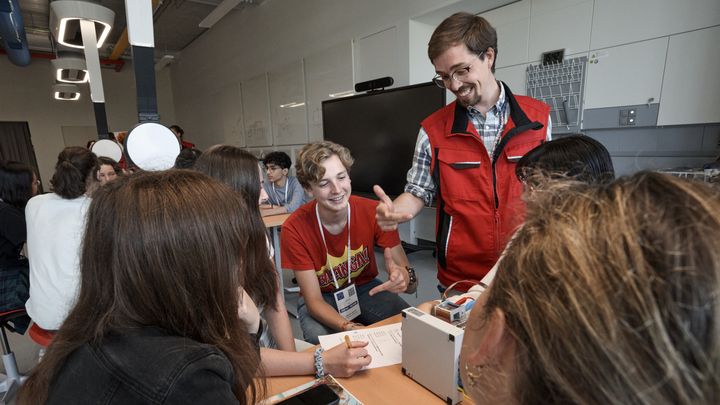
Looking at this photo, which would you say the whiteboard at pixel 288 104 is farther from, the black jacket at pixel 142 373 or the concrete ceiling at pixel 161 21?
the black jacket at pixel 142 373

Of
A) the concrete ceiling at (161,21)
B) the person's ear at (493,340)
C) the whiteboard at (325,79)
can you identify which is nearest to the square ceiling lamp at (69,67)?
the concrete ceiling at (161,21)

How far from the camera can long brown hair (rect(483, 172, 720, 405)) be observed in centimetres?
28

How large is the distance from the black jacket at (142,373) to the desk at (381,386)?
40cm

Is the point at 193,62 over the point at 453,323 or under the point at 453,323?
over

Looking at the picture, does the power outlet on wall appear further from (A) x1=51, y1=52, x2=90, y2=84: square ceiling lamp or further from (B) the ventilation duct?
(A) x1=51, y1=52, x2=90, y2=84: square ceiling lamp

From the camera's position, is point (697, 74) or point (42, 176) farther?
point (42, 176)

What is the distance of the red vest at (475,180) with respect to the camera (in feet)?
4.21

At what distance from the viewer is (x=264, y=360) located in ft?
3.28

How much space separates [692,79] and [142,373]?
2.93 metres

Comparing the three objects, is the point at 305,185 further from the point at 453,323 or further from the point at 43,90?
the point at 43,90

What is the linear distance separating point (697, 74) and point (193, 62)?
8620 millimetres

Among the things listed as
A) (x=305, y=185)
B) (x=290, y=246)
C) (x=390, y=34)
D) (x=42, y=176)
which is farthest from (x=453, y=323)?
(x=42, y=176)

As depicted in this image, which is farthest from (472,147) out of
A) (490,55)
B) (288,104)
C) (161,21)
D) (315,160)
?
(161,21)

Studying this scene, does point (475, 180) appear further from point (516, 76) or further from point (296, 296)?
point (296, 296)
